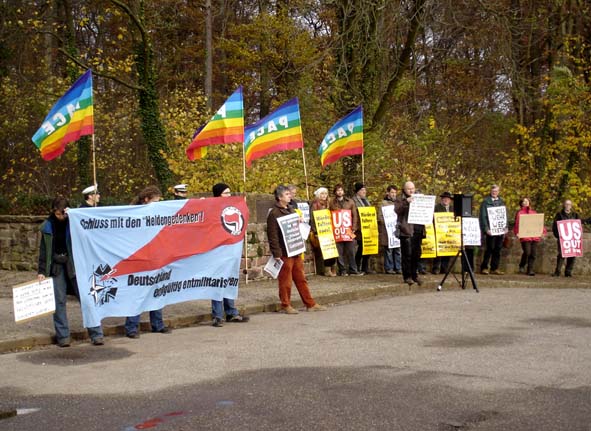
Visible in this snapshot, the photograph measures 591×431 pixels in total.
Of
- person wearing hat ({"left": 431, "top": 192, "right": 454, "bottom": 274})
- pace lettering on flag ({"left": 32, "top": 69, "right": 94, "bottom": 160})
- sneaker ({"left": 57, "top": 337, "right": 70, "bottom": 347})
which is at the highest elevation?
pace lettering on flag ({"left": 32, "top": 69, "right": 94, "bottom": 160})

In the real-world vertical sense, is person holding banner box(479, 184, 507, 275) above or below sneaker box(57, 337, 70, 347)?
above

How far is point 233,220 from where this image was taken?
547 inches

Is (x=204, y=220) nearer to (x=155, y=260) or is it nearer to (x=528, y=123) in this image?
(x=155, y=260)

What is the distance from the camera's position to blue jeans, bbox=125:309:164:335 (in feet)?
39.9

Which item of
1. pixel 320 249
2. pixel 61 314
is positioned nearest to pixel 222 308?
pixel 61 314

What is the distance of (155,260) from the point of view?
1275cm

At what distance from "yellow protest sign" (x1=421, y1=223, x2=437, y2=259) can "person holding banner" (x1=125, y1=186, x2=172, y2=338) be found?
27.9 ft

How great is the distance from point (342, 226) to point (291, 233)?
→ 5.31 m

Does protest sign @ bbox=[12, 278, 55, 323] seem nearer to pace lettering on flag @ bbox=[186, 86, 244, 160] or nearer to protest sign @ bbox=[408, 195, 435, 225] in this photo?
pace lettering on flag @ bbox=[186, 86, 244, 160]

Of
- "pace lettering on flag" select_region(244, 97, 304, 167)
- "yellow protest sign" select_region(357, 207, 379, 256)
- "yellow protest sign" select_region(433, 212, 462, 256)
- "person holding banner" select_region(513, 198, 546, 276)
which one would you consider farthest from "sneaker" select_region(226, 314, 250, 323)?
"person holding banner" select_region(513, 198, 546, 276)

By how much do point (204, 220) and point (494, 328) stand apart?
14.4ft

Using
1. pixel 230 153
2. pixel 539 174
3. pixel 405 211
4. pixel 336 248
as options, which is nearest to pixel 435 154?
pixel 539 174

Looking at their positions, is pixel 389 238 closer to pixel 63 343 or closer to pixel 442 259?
pixel 442 259

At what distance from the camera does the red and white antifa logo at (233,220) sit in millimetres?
13805
